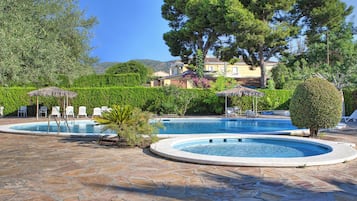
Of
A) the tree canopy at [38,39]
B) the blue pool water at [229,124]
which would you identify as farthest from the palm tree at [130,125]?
the blue pool water at [229,124]

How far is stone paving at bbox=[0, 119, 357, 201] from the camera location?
14.8ft

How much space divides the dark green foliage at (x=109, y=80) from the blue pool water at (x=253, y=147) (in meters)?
16.4

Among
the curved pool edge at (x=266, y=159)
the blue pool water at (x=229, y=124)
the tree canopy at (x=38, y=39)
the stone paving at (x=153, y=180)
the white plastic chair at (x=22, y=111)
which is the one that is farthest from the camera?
the white plastic chair at (x=22, y=111)

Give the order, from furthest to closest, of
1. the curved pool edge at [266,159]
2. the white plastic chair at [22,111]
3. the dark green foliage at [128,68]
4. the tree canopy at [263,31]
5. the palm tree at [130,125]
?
the dark green foliage at [128,68] → the tree canopy at [263,31] → the white plastic chair at [22,111] → the palm tree at [130,125] → the curved pool edge at [266,159]

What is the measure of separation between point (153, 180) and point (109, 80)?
72.0ft

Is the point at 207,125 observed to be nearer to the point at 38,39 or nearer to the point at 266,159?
the point at 38,39

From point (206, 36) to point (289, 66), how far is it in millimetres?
10538

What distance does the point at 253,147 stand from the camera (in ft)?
32.3

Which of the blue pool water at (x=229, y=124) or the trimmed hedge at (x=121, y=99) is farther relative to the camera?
the trimmed hedge at (x=121, y=99)

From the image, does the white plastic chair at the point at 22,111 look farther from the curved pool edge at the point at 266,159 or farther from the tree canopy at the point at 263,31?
the curved pool edge at the point at 266,159

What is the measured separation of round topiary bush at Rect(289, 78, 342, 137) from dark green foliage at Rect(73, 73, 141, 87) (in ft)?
56.4

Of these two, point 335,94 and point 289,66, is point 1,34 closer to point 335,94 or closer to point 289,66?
point 335,94

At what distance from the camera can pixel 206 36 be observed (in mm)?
34688

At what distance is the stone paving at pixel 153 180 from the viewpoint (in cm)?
450
